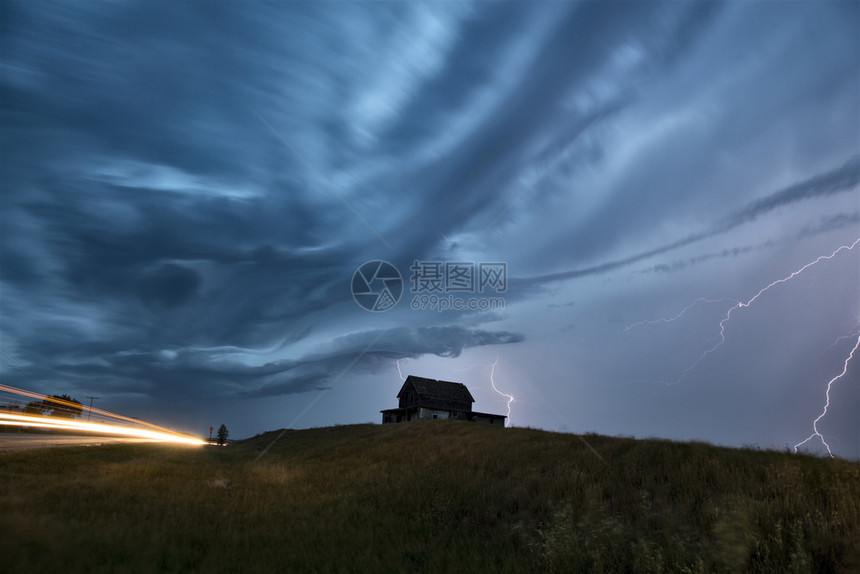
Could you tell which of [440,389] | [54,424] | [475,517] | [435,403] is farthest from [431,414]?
[475,517]

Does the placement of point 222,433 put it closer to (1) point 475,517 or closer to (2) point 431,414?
(2) point 431,414

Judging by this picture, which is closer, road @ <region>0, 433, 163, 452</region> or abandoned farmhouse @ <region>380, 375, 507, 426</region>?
road @ <region>0, 433, 163, 452</region>

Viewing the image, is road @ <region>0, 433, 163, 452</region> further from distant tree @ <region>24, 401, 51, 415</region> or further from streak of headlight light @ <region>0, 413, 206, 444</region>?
distant tree @ <region>24, 401, 51, 415</region>

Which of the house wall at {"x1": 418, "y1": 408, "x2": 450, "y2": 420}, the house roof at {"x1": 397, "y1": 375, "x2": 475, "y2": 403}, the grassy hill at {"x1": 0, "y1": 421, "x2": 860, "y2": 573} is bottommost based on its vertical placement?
the grassy hill at {"x1": 0, "y1": 421, "x2": 860, "y2": 573}

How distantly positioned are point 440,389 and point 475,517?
48.5m

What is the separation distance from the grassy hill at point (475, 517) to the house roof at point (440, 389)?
40.6m

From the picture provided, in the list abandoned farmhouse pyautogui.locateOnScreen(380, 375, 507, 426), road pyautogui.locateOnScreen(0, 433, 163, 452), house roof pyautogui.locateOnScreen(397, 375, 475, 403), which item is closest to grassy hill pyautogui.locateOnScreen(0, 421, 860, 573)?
road pyautogui.locateOnScreen(0, 433, 163, 452)

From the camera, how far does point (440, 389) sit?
59906 mm

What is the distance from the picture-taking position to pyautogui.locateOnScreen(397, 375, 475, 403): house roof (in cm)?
5841

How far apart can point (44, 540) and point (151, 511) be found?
151 inches

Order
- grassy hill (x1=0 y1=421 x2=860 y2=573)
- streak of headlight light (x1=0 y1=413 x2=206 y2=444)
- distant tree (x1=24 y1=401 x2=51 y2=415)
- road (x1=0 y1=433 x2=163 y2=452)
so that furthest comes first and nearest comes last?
distant tree (x1=24 y1=401 x2=51 y2=415)
streak of headlight light (x1=0 y1=413 x2=206 y2=444)
road (x1=0 y1=433 x2=163 y2=452)
grassy hill (x1=0 y1=421 x2=860 y2=573)

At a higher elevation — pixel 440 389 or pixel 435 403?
pixel 440 389

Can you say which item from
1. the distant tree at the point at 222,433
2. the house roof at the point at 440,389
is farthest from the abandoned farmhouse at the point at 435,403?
the distant tree at the point at 222,433

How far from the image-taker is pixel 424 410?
5650 cm
